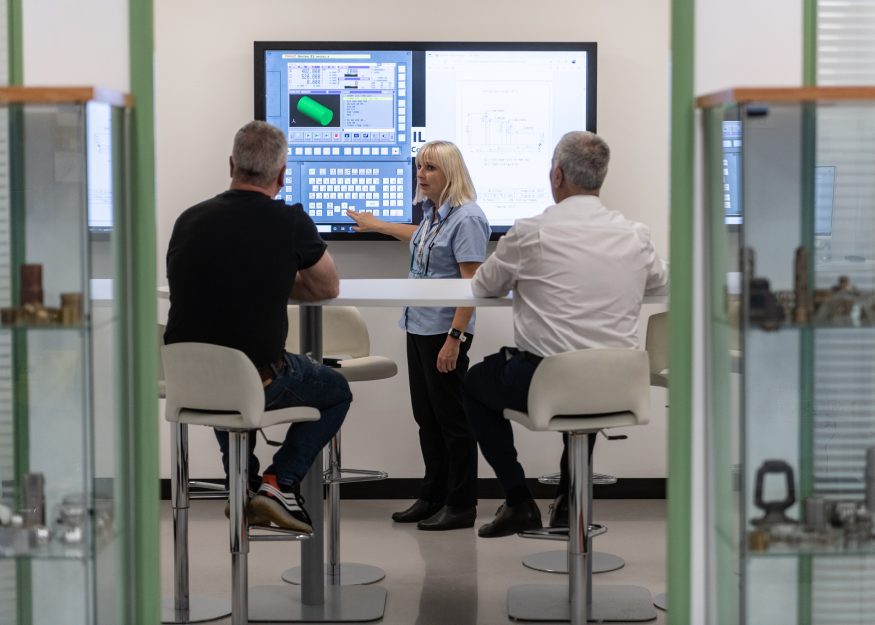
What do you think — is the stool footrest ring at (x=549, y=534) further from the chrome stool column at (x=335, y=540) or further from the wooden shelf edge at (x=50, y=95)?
the wooden shelf edge at (x=50, y=95)

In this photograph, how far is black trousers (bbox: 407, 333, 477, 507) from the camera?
16.4ft

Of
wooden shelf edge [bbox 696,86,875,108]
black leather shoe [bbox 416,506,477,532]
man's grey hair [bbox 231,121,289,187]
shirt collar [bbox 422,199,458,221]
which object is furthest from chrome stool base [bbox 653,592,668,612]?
wooden shelf edge [bbox 696,86,875,108]

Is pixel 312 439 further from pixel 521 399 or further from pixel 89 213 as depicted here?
pixel 89 213

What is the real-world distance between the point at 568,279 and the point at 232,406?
105 cm

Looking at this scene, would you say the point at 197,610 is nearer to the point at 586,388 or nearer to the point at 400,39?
the point at 586,388

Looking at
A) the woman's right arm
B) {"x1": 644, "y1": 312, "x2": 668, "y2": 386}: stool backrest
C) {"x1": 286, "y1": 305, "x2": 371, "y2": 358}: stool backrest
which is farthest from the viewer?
the woman's right arm

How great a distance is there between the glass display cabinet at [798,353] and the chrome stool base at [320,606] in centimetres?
166

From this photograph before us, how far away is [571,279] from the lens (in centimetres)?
357

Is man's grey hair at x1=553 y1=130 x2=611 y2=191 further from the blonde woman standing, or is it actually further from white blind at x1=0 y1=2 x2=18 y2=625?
white blind at x1=0 y1=2 x2=18 y2=625

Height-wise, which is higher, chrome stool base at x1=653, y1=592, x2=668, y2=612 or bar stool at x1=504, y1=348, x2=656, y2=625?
bar stool at x1=504, y1=348, x2=656, y2=625

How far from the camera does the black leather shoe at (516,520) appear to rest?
149 inches

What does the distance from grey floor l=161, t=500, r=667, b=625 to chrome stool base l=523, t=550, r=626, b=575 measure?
0.03 metres

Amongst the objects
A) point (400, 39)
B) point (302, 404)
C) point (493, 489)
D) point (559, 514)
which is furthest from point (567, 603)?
point (400, 39)

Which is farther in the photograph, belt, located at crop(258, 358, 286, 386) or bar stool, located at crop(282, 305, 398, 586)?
bar stool, located at crop(282, 305, 398, 586)
